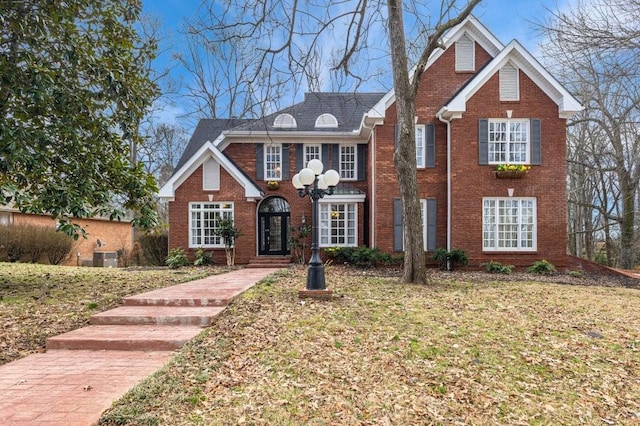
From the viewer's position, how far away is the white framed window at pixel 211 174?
15.3 meters

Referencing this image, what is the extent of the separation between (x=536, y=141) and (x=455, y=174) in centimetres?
304

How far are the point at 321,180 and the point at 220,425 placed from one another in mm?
5575

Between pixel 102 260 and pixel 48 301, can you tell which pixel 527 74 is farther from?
pixel 102 260

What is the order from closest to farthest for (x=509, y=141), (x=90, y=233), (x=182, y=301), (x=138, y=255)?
1. (x=182, y=301)
2. (x=509, y=141)
3. (x=138, y=255)
4. (x=90, y=233)

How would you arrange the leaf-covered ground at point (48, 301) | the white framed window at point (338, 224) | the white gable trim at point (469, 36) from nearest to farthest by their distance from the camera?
the leaf-covered ground at point (48, 301), the white gable trim at point (469, 36), the white framed window at point (338, 224)

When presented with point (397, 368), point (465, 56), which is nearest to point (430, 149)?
point (465, 56)

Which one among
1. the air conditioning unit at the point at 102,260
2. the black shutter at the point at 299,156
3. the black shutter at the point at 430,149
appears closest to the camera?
the black shutter at the point at 430,149

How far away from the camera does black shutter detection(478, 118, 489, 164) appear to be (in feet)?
44.5

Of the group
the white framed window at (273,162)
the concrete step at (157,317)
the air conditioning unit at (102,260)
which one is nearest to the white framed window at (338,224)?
the white framed window at (273,162)

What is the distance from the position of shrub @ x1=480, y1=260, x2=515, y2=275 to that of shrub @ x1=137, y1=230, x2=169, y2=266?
43.1 feet

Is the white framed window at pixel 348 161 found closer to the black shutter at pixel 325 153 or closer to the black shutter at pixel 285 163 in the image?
the black shutter at pixel 325 153

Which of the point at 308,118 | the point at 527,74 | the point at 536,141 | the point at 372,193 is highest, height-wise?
the point at 527,74

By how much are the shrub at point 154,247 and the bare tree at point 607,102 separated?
15816 millimetres

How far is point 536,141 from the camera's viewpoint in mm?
13570
